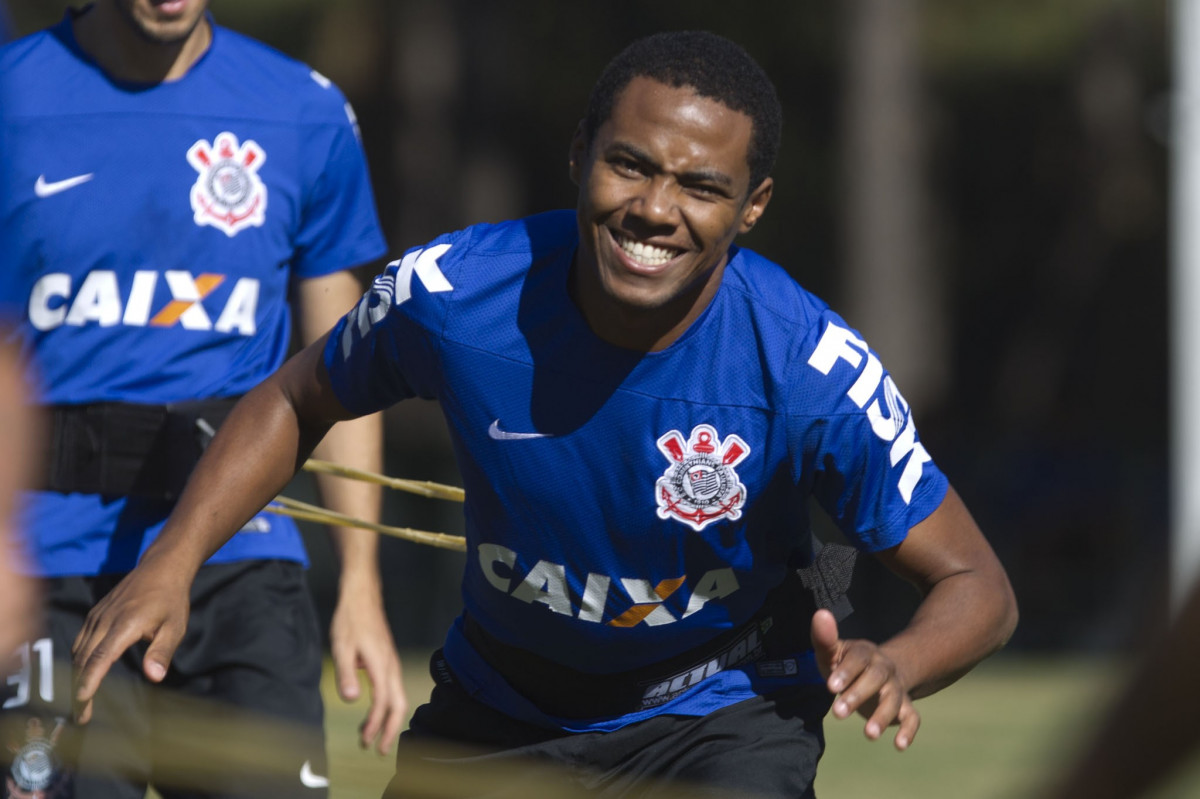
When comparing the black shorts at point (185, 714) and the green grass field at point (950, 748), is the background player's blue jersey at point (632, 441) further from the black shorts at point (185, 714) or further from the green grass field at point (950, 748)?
the green grass field at point (950, 748)

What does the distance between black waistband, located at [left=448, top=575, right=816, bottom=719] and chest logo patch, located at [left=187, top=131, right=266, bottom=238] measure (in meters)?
1.33

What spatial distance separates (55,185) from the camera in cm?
444

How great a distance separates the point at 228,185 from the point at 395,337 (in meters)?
1.02

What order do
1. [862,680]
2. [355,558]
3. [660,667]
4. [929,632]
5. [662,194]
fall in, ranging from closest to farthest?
[862,680] → [929,632] → [662,194] → [660,667] → [355,558]

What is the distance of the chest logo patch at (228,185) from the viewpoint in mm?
4547

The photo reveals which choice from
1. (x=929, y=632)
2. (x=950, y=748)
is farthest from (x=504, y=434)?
(x=950, y=748)

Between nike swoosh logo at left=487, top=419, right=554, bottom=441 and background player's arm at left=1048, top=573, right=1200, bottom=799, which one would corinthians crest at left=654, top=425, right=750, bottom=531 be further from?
background player's arm at left=1048, top=573, right=1200, bottom=799

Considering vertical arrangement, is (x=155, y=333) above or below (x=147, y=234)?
below

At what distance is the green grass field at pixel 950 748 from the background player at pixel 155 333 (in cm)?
97

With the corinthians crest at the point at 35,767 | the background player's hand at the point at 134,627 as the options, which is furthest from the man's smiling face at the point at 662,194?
the corinthians crest at the point at 35,767

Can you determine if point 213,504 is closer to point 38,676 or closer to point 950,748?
point 38,676

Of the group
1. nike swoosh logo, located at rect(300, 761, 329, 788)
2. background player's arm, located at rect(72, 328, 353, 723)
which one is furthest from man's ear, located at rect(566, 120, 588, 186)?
nike swoosh logo, located at rect(300, 761, 329, 788)

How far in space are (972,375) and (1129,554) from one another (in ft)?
43.8

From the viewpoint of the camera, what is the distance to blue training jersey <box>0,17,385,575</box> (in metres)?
4.42
